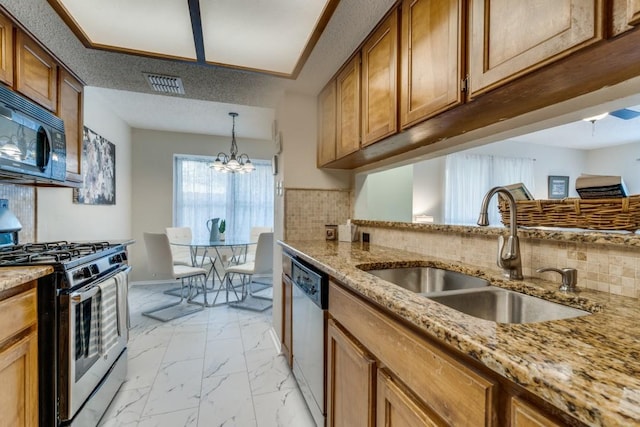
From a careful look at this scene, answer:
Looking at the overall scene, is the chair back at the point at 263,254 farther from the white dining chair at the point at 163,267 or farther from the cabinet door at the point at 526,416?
the cabinet door at the point at 526,416

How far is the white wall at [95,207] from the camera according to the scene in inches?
95.7

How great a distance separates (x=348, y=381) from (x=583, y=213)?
1.01 meters

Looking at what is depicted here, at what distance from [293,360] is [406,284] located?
0.97 m

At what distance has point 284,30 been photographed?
1.62 meters

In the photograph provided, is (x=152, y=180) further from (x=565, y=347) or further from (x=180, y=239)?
(x=565, y=347)

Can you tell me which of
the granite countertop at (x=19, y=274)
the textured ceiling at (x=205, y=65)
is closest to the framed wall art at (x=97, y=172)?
the textured ceiling at (x=205, y=65)

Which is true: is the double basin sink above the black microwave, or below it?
below

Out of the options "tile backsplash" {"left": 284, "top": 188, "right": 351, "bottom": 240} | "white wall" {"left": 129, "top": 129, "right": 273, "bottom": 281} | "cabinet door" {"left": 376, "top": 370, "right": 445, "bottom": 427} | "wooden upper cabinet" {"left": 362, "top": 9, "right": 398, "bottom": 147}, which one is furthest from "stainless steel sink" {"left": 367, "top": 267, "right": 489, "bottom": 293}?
"white wall" {"left": 129, "top": 129, "right": 273, "bottom": 281}

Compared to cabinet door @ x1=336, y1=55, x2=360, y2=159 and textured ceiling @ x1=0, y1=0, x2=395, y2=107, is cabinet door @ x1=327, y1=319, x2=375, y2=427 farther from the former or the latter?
textured ceiling @ x1=0, y1=0, x2=395, y2=107

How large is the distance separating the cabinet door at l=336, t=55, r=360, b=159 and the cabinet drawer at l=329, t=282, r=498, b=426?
45.2 inches

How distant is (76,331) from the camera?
1.38 m

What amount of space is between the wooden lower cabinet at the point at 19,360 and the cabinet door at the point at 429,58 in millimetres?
1769

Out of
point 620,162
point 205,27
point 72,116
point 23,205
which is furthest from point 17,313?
point 620,162

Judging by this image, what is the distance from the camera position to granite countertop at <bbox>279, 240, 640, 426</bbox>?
1.30ft
